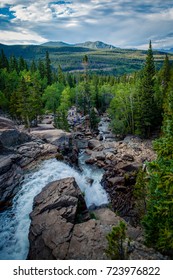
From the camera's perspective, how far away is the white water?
1280 cm

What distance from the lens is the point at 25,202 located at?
612 inches

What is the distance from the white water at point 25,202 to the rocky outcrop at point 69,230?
1.18 meters

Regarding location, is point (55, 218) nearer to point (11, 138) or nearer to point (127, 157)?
point (11, 138)

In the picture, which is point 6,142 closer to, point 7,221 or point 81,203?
point 7,221

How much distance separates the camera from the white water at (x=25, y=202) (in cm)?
1280

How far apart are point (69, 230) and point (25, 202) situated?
5.40 m

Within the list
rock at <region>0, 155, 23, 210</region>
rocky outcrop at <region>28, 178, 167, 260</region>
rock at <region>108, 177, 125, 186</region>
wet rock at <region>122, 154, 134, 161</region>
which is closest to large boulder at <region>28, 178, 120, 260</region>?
rocky outcrop at <region>28, 178, 167, 260</region>

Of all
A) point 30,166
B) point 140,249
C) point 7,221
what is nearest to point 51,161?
point 30,166

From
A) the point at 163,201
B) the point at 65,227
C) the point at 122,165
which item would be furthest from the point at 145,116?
the point at 163,201

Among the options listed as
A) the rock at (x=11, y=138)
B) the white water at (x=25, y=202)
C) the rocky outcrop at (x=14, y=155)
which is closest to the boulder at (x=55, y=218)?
the white water at (x=25, y=202)

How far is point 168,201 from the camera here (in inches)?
334

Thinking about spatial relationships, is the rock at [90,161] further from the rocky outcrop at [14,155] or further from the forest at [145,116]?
the forest at [145,116]

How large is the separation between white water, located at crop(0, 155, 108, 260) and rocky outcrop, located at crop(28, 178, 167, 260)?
1.18m
